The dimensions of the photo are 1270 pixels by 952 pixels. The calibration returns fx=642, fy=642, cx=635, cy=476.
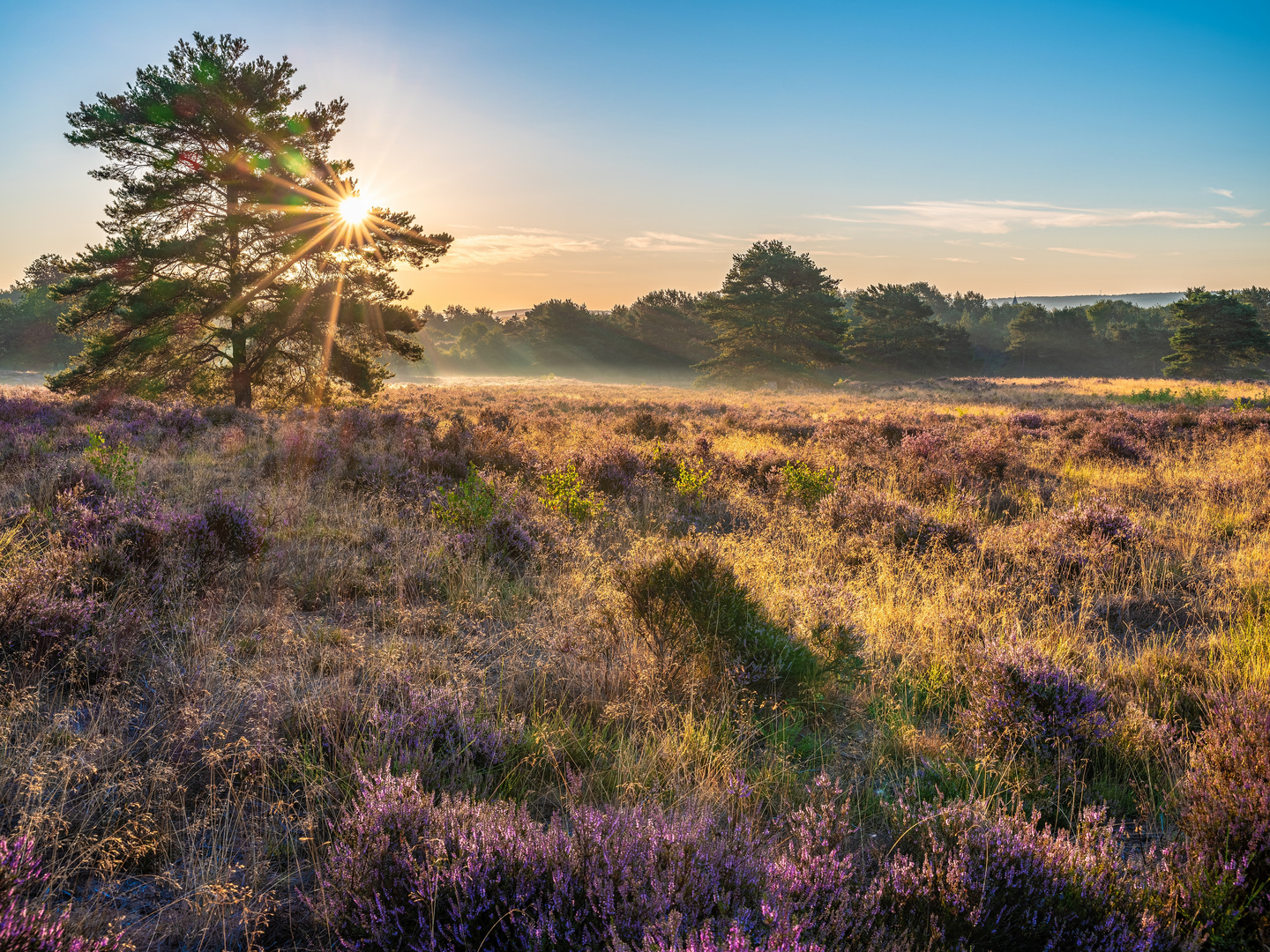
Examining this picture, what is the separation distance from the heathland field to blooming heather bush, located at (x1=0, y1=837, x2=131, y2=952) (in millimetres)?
40

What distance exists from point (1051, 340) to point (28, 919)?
87.0 meters

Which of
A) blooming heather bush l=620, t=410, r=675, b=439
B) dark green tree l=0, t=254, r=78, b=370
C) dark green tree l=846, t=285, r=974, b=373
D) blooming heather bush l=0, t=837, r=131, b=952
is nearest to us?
blooming heather bush l=0, t=837, r=131, b=952

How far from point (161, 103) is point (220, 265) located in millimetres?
4192

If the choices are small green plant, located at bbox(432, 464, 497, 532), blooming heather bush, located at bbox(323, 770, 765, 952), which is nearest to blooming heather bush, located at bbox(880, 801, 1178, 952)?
blooming heather bush, located at bbox(323, 770, 765, 952)

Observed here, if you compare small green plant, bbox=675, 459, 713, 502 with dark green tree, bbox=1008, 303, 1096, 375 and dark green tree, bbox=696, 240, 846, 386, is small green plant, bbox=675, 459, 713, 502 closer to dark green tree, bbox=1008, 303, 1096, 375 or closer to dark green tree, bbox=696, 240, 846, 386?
dark green tree, bbox=696, 240, 846, 386

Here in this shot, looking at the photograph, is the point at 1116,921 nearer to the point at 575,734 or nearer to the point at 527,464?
the point at 575,734

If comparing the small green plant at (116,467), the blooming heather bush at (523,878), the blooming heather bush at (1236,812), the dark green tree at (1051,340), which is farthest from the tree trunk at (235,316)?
the dark green tree at (1051,340)

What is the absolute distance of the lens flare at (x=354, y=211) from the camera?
20047mm

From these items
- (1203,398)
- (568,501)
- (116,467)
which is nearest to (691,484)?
(568,501)

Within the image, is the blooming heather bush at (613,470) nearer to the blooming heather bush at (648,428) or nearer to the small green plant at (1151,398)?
the blooming heather bush at (648,428)

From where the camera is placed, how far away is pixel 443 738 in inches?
111

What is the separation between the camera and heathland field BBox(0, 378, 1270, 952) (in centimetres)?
184

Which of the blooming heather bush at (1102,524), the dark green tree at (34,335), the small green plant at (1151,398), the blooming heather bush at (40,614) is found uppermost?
the dark green tree at (34,335)

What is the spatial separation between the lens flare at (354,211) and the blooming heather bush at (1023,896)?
74.2ft
